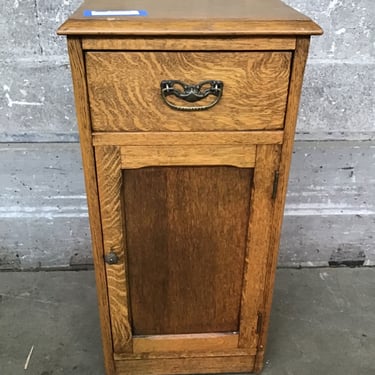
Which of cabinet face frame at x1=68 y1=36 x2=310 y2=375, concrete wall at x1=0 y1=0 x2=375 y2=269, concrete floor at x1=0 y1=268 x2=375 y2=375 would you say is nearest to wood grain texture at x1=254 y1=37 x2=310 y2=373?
cabinet face frame at x1=68 y1=36 x2=310 y2=375

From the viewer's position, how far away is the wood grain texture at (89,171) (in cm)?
88

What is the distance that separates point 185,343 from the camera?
1253 millimetres

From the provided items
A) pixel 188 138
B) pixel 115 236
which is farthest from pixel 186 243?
pixel 188 138

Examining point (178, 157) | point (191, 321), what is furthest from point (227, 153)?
point (191, 321)

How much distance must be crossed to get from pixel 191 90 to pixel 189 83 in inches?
0.6

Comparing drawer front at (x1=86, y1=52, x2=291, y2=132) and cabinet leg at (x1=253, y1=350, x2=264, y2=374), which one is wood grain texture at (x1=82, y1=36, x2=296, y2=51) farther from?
cabinet leg at (x1=253, y1=350, x2=264, y2=374)

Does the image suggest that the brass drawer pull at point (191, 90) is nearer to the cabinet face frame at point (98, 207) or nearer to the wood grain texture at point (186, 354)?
the cabinet face frame at point (98, 207)

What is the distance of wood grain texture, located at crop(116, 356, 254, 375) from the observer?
130 cm

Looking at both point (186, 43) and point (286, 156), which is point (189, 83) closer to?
point (186, 43)

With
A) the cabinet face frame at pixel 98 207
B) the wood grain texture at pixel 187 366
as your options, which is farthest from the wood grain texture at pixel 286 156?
the wood grain texture at pixel 187 366

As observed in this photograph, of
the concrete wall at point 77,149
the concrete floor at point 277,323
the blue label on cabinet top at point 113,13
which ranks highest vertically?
the blue label on cabinet top at point 113,13

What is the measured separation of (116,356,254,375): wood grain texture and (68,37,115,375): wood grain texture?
0.07 meters

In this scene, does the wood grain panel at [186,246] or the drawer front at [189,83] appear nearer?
the drawer front at [189,83]

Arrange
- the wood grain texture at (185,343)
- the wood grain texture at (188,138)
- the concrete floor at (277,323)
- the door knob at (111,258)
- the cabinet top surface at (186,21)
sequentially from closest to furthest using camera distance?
the cabinet top surface at (186,21) → the wood grain texture at (188,138) → the door knob at (111,258) → the wood grain texture at (185,343) → the concrete floor at (277,323)
